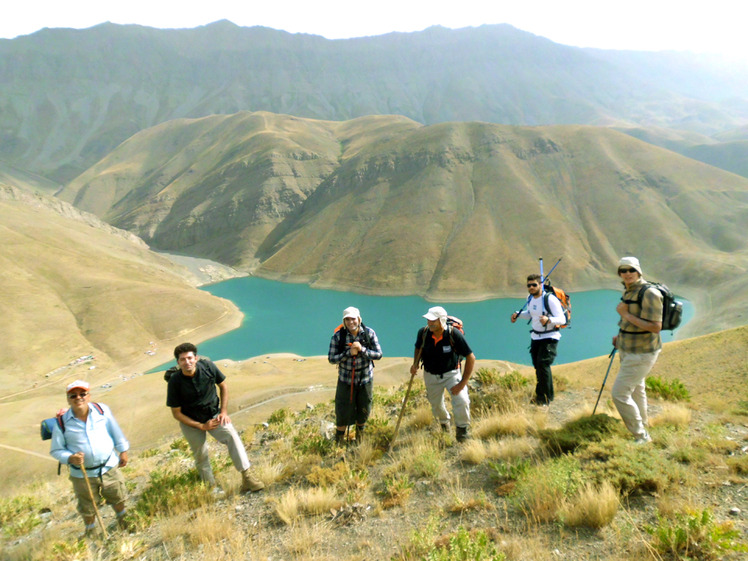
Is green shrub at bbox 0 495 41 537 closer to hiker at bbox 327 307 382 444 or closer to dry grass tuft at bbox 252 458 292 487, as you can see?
dry grass tuft at bbox 252 458 292 487

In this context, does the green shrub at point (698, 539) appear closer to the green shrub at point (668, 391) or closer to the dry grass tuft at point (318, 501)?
the dry grass tuft at point (318, 501)

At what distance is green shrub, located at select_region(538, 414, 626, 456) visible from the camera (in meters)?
4.68

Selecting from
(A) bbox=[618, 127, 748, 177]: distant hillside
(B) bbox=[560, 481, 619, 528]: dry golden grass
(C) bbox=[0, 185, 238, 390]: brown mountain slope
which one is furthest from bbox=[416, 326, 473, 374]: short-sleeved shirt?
(A) bbox=[618, 127, 748, 177]: distant hillside

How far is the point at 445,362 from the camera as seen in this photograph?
5441 mm

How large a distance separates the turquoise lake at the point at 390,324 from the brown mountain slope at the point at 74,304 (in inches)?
202

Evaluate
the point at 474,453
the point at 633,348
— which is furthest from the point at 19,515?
the point at 633,348

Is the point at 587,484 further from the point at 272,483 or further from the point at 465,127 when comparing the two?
the point at 465,127

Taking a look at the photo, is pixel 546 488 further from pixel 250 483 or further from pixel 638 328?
pixel 250 483

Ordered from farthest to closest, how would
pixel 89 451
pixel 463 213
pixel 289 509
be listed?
pixel 463 213
pixel 89 451
pixel 289 509

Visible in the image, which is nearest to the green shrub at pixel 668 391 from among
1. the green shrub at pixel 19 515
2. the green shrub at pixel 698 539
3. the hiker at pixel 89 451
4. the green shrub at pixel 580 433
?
the green shrub at pixel 580 433

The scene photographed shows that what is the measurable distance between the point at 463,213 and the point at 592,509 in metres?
71.7

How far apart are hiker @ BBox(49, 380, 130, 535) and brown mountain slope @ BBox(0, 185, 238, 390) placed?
36.6 m

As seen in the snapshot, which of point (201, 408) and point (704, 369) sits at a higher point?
point (201, 408)

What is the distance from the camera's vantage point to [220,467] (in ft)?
19.8
